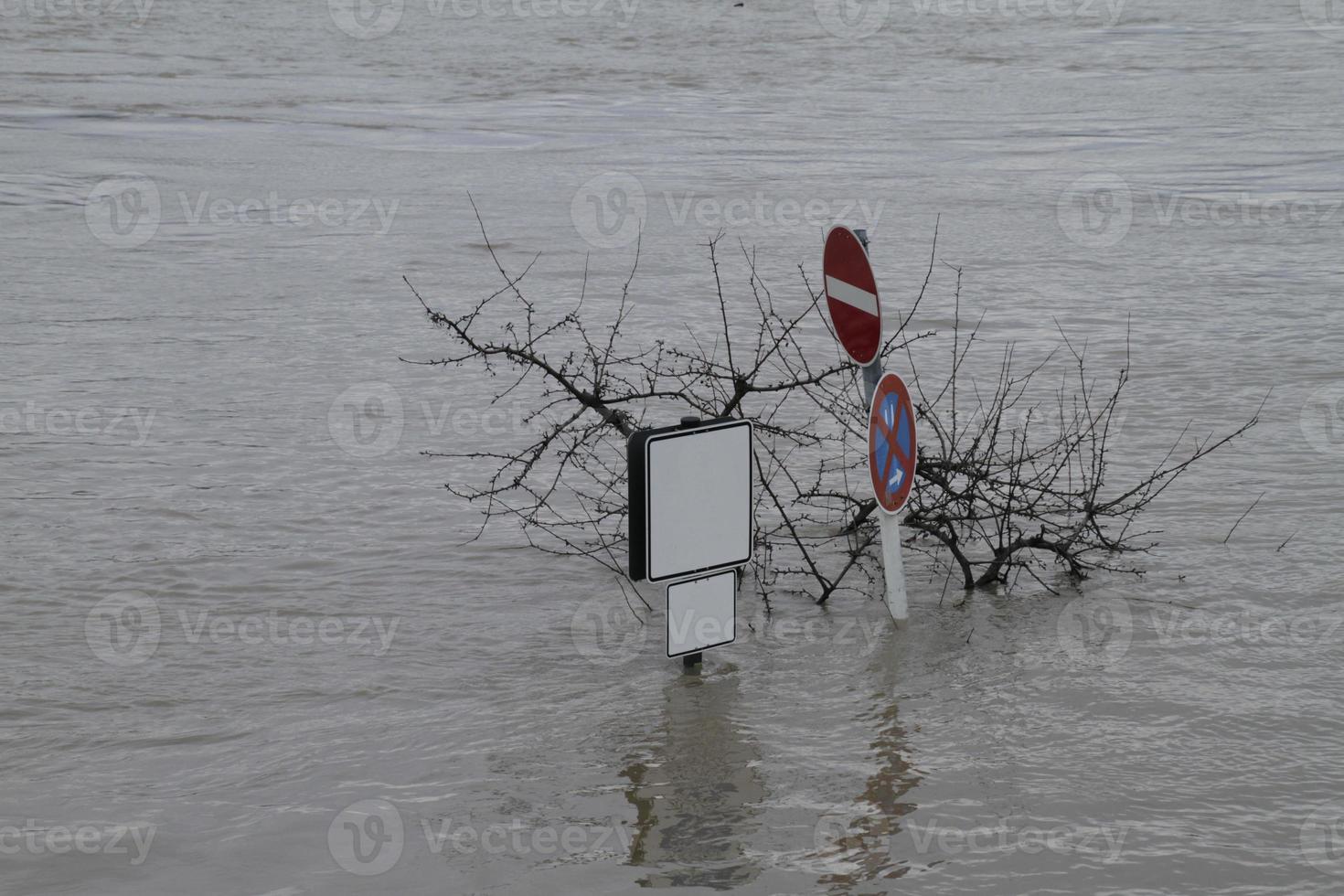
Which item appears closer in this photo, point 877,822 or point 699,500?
point 877,822

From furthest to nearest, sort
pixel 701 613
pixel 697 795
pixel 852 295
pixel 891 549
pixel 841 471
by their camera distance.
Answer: pixel 841 471, pixel 891 549, pixel 852 295, pixel 701 613, pixel 697 795

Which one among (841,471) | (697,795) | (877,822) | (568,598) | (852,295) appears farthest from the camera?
(841,471)

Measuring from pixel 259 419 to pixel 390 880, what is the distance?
6.20 metres

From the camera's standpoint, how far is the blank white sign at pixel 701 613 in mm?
5934

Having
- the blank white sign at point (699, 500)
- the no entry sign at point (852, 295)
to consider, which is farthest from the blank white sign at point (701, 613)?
the no entry sign at point (852, 295)

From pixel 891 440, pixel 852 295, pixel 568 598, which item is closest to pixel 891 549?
pixel 891 440

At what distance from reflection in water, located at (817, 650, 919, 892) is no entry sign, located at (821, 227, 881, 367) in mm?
1483

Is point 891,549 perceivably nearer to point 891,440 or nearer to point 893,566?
Answer: point 893,566

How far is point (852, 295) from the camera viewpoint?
620 centimetres

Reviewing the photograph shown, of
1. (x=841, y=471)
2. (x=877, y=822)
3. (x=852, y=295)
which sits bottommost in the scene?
(x=877, y=822)

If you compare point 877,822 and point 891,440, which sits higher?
point 891,440

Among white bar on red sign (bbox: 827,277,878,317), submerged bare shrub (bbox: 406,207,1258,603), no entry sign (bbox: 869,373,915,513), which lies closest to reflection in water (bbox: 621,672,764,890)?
no entry sign (bbox: 869,373,915,513)

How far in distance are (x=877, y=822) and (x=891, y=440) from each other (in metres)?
1.71

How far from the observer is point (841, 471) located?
9.37m
